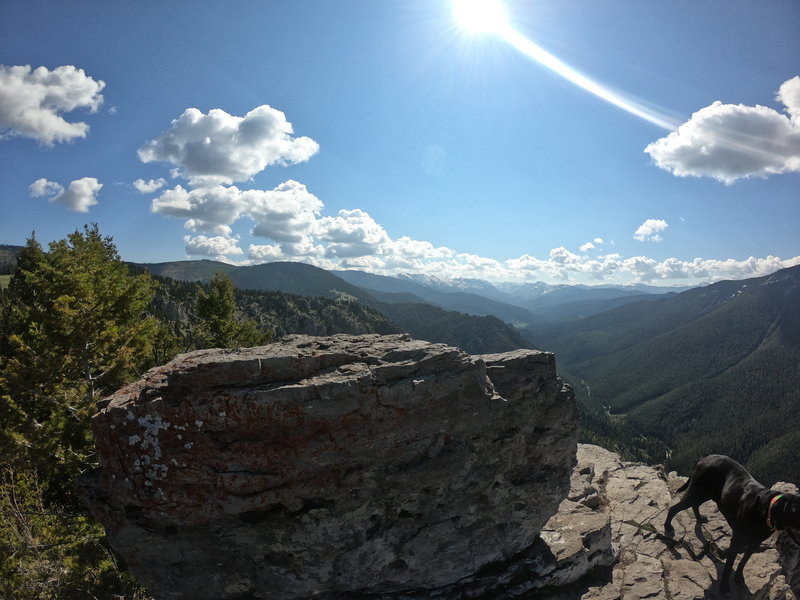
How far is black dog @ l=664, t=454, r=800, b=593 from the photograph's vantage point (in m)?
12.9

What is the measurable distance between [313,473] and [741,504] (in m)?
15.4

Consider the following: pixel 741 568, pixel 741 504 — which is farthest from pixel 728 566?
pixel 741 504

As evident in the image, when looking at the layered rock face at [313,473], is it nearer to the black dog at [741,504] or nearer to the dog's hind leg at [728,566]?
the dog's hind leg at [728,566]

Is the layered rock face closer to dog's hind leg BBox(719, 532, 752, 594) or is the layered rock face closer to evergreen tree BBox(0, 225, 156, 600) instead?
dog's hind leg BBox(719, 532, 752, 594)

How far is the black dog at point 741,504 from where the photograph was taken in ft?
42.3

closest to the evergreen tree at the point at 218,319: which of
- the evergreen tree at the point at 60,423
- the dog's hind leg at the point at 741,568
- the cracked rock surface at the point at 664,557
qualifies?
the evergreen tree at the point at 60,423

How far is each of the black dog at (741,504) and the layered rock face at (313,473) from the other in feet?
25.2

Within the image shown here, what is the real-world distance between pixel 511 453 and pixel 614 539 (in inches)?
297

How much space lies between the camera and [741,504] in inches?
550

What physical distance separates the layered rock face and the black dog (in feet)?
25.2

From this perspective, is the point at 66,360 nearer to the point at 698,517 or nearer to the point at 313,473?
the point at 313,473

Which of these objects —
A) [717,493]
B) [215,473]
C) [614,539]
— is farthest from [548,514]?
[215,473]

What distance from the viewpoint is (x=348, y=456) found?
1147cm

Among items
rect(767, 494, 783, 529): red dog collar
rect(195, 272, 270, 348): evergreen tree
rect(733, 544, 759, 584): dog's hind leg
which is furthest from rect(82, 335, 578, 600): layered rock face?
rect(195, 272, 270, 348): evergreen tree
